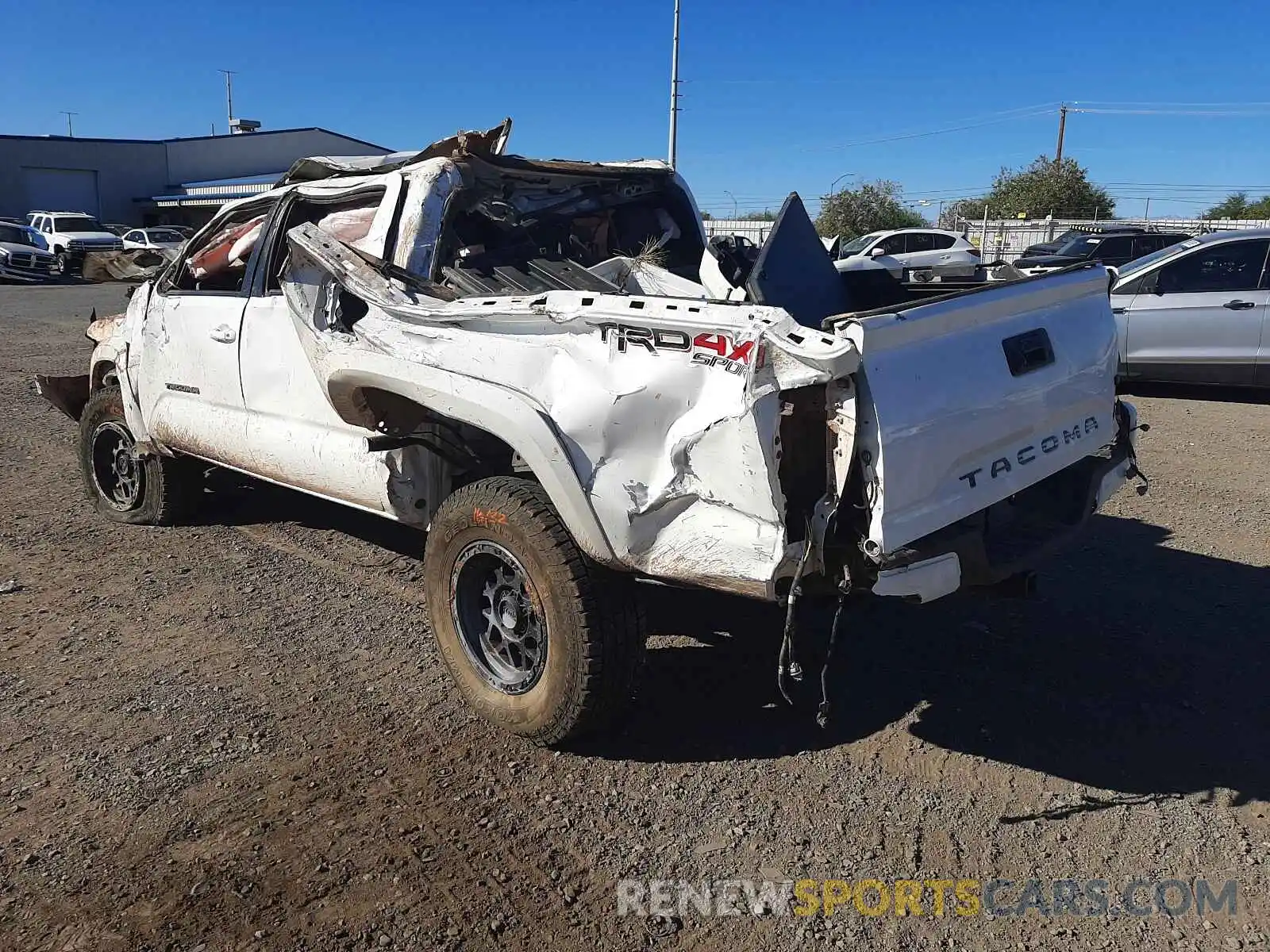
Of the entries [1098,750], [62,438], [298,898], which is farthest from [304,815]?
[62,438]

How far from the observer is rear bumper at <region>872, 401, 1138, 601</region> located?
293cm

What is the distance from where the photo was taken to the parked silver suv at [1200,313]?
9328 millimetres

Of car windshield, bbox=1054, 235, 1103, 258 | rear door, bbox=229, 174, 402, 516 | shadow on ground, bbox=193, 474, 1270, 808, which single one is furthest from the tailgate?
car windshield, bbox=1054, 235, 1103, 258

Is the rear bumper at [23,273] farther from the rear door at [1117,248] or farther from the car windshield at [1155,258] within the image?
the car windshield at [1155,258]

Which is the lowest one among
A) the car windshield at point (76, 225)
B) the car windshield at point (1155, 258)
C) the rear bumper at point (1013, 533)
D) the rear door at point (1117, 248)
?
the rear bumper at point (1013, 533)

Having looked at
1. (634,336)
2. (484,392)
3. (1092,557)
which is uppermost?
(634,336)

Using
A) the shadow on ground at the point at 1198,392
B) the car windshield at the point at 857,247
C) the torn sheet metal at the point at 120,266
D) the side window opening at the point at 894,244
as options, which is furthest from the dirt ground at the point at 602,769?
the car windshield at the point at 857,247

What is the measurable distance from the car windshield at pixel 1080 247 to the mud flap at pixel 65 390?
1681 cm

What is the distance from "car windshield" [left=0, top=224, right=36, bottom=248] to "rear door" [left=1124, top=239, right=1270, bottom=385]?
30.1 metres

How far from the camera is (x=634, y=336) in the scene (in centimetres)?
299

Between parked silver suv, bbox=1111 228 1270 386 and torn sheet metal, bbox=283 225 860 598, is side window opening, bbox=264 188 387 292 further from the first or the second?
parked silver suv, bbox=1111 228 1270 386

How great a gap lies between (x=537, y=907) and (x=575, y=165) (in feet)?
10.9

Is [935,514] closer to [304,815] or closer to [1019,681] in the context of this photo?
[1019,681]

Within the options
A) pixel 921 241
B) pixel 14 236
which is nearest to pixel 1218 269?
pixel 921 241
